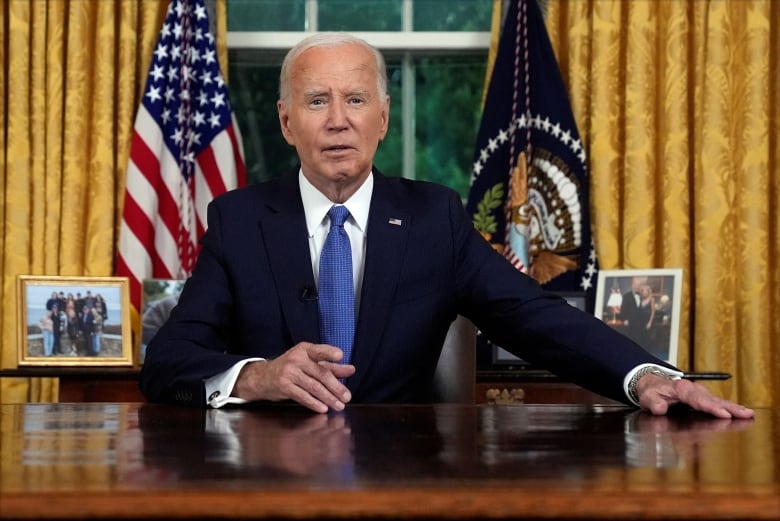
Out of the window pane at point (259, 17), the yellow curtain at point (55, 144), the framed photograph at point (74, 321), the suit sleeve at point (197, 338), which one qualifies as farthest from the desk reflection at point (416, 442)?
the window pane at point (259, 17)

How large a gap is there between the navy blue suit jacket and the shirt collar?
0.03 metres

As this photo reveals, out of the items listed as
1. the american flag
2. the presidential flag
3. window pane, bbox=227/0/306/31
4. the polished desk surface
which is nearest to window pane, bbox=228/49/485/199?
window pane, bbox=227/0/306/31

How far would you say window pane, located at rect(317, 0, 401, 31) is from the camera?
190 inches

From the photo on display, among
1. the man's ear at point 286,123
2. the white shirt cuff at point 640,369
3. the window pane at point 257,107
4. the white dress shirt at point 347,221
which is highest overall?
the window pane at point 257,107

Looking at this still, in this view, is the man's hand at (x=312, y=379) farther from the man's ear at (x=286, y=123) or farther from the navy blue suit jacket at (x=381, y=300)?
the man's ear at (x=286, y=123)

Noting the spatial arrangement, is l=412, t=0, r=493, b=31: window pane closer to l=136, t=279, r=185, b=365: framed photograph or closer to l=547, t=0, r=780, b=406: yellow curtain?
l=547, t=0, r=780, b=406: yellow curtain

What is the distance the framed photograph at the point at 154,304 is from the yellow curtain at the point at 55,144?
426mm

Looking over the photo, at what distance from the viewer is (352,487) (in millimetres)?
1085

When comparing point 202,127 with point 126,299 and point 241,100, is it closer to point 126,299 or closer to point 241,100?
point 241,100

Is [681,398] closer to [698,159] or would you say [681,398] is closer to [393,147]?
[698,159]

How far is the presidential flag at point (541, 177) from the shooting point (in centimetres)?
442

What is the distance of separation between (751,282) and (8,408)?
306 centimetres

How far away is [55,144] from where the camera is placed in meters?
4.50

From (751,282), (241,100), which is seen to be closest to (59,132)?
(241,100)
